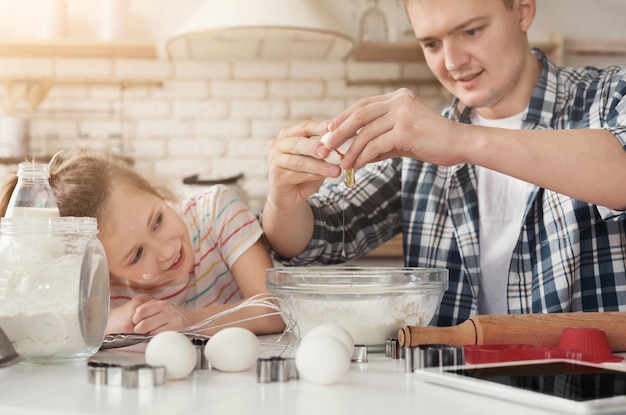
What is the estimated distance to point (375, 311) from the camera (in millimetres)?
930

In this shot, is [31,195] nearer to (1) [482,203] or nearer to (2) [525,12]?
(1) [482,203]

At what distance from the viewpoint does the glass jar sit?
838 mm

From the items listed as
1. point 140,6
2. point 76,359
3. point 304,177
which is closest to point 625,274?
point 304,177

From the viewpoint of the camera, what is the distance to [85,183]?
1.43 m

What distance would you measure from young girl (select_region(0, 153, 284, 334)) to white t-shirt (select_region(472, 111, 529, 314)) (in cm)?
51

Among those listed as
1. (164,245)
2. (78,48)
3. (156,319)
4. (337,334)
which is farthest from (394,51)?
(337,334)

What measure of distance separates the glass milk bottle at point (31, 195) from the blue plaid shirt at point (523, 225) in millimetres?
784

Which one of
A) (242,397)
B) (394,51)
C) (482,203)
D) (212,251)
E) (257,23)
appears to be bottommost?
(242,397)

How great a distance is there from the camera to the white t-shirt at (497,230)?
1.70 meters

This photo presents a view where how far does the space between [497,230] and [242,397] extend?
117cm

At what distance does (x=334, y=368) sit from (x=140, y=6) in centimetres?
341

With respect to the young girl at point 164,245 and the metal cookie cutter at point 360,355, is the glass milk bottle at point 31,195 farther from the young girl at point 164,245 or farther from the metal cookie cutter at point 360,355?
the metal cookie cutter at point 360,355

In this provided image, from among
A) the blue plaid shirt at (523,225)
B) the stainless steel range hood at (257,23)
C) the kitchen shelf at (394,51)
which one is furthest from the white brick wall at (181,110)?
the blue plaid shirt at (523,225)

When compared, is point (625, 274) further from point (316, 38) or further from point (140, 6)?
point (140, 6)
